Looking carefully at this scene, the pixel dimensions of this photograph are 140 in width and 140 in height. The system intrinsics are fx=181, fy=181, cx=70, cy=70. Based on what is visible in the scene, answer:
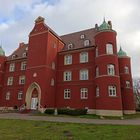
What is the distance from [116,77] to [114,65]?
2151 millimetres

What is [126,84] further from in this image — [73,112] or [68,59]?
[73,112]

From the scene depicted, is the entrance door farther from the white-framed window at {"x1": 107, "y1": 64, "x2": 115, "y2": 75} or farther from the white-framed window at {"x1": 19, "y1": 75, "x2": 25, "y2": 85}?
the white-framed window at {"x1": 107, "y1": 64, "x2": 115, "y2": 75}

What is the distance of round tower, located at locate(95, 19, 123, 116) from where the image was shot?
28612 mm

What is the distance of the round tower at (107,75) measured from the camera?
2861 cm

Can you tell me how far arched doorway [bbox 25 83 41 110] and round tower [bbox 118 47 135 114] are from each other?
1689cm

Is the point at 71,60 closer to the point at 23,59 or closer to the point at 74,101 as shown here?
the point at 74,101

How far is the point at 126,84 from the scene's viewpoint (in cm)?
3656

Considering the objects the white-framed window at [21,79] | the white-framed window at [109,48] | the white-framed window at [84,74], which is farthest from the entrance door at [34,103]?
the white-framed window at [109,48]

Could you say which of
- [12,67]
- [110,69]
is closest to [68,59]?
[110,69]

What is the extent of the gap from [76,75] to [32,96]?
31.4 ft

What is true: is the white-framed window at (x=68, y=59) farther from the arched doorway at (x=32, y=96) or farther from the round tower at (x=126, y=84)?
the round tower at (x=126, y=84)

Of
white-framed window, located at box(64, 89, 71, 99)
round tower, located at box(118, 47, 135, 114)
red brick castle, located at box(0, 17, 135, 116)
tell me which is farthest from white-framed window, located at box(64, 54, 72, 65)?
round tower, located at box(118, 47, 135, 114)

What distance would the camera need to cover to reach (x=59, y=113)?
29031 millimetres

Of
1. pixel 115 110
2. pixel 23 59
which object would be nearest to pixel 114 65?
pixel 115 110
